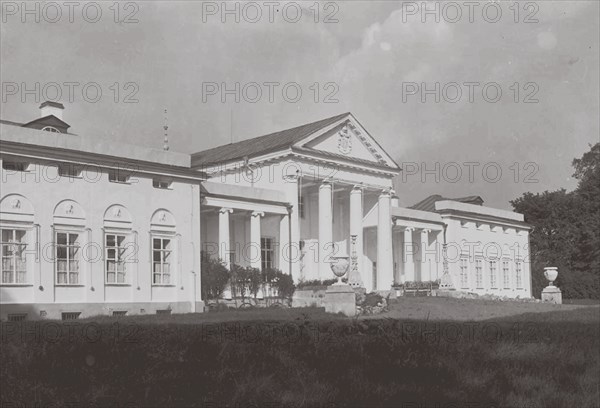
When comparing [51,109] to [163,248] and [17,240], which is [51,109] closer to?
[163,248]

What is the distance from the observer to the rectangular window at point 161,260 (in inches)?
1238

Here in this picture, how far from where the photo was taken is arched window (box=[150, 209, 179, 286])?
1239 inches

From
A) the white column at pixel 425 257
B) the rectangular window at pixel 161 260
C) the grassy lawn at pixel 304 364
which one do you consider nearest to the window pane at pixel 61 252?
the rectangular window at pixel 161 260

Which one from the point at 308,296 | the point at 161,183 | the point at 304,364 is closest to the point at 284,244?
the point at 308,296

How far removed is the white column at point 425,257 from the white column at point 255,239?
15.8 m

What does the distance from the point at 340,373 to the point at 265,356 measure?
106 centimetres

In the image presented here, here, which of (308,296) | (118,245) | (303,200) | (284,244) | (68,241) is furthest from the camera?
(303,200)

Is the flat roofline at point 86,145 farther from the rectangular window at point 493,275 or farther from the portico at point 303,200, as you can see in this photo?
the rectangular window at point 493,275

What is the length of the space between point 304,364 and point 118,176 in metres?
21.1

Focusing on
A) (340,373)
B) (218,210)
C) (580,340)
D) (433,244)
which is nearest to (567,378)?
(580,340)

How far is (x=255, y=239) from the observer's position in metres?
38.0

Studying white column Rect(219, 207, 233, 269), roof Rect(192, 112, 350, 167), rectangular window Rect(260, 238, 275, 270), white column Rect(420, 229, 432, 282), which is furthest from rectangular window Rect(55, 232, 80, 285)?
white column Rect(420, 229, 432, 282)

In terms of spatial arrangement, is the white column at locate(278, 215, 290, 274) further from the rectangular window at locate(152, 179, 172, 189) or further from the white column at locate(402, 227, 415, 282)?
the white column at locate(402, 227, 415, 282)

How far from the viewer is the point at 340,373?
10.7 metres
